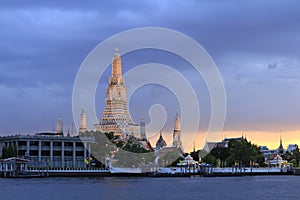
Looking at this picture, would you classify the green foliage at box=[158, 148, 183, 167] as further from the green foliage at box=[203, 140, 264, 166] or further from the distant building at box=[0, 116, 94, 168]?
the distant building at box=[0, 116, 94, 168]

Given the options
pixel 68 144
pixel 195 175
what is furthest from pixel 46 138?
pixel 195 175

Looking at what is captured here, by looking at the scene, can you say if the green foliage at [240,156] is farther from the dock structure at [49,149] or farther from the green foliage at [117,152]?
the dock structure at [49,149]

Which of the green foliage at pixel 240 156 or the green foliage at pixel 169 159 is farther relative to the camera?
the green foliage at pixel 169 159

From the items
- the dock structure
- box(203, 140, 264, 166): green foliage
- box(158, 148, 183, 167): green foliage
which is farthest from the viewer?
box(158, 148, 183, 167): green foliage

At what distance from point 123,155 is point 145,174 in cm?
689

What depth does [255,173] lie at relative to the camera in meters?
163

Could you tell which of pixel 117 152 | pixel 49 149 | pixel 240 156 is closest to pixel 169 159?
pixel 240 156

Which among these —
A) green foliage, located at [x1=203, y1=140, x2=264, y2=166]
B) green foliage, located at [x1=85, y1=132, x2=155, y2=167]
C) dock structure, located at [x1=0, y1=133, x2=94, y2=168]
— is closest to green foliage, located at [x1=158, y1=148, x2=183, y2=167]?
green foliage, located at [x1=203, y1=140, x2=264, y2=166]

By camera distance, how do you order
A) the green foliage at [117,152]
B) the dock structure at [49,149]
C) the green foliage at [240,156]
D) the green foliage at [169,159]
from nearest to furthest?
1. the green foliage at [117,152]
2. the dock structure at [49,149]
3. the green foliage at [240,156]
4. the green foliage at [169,159]

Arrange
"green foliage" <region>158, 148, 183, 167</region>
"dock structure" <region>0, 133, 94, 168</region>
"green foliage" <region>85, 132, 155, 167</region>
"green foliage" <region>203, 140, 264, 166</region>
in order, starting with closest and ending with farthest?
1. "green foliage" <region>85, 132, 155, 167</region>
2. "dock structure" <region>0, 133, 94, 168</region>
3. "green foliage" <region>203, 140, 264, 166</region>
4. "green foliage" <region>158, 148, 183, 167</region>

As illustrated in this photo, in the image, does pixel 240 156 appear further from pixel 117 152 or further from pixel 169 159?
pixel 117 152

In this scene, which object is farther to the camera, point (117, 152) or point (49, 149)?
point (49, 149)

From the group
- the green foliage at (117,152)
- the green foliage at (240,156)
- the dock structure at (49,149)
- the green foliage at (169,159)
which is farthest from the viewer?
the green foliage at (169,159)

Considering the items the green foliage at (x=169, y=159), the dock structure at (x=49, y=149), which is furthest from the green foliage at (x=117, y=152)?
the green foliage at (x=169, y=159)
